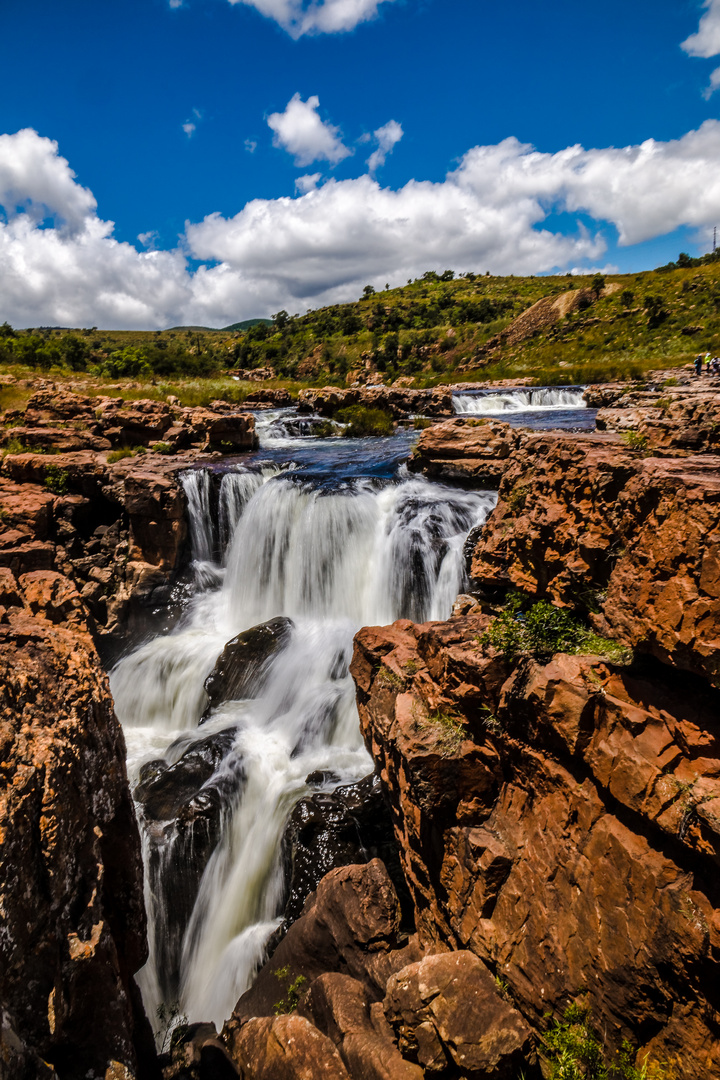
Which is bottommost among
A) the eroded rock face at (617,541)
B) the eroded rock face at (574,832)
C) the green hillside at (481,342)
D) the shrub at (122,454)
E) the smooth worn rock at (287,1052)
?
the smooth worn rock at (287,1052)

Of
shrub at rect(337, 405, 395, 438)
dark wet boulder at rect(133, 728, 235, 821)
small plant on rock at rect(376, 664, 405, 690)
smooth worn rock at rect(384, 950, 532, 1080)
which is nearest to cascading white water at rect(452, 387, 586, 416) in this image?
shrub at rect(337, 405, 395, 438)

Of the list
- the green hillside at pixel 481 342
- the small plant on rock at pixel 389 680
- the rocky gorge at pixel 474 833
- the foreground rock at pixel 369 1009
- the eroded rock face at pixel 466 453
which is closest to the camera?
the rocky gorge at pixel 474 833

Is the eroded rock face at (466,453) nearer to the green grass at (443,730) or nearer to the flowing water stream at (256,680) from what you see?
the flowing water stream at (256,680)

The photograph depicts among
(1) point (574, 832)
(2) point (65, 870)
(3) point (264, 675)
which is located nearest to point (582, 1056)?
(1) point (574, 832)

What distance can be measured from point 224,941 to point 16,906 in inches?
212

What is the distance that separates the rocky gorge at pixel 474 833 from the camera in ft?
11.0

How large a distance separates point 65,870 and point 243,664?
25.3 ft

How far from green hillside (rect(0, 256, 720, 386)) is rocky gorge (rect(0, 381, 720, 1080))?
3340 centimetres

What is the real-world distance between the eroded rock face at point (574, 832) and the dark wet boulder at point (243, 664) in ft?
18.7

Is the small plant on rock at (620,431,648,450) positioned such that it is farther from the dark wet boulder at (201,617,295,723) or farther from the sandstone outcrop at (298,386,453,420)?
the sandstone outcrop at (298,386,453,420)

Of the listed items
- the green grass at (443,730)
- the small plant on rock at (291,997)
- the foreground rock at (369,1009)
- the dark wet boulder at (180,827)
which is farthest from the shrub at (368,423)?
the small plant on rock at (291,997)

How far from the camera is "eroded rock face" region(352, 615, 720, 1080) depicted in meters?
3.46

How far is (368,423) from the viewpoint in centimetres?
2414

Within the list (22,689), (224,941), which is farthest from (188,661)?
(22,689)
